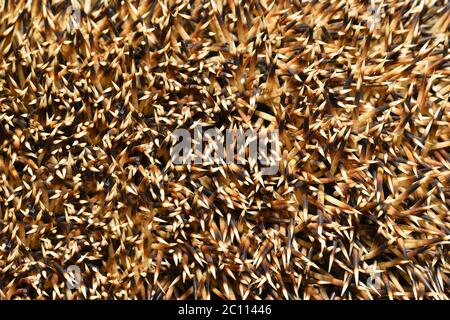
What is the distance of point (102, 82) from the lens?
1.75m

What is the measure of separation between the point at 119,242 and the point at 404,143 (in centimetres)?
96

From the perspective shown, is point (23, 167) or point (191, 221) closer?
point (191, 221)

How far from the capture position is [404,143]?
1.68 m

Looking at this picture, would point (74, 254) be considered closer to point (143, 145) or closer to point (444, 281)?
point (143, 145)

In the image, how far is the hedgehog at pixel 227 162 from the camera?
1.65 meters

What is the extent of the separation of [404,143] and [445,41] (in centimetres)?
34

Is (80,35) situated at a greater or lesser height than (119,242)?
greater

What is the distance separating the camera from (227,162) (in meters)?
1.67

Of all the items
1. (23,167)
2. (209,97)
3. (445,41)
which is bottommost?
(23,167)

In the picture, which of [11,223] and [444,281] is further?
[11,223]

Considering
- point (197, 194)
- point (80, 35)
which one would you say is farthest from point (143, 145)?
point (80, 35)

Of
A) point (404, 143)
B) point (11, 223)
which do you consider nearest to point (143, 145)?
point (11, 223)

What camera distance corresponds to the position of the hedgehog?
64.9 inches

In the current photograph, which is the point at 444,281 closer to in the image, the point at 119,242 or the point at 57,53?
the point at 119,242
